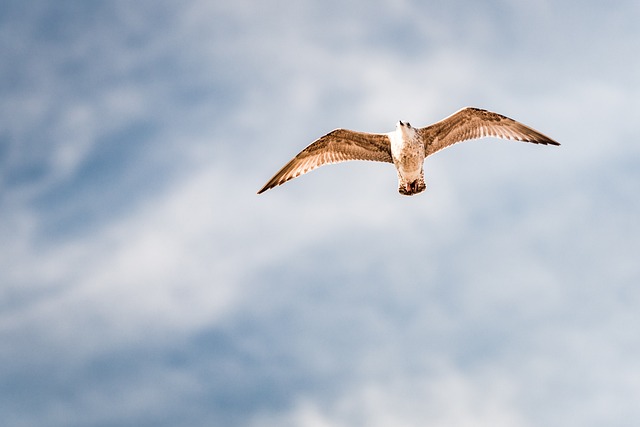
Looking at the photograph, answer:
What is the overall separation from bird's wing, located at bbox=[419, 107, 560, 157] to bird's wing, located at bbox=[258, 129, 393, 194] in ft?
4.49

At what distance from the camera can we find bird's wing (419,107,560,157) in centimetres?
2366

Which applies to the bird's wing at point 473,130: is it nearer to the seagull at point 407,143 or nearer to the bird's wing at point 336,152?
the seagull at point 407,143

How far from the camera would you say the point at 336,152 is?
79.7 feet

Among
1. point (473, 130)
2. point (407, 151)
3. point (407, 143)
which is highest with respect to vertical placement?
point (473, 130)

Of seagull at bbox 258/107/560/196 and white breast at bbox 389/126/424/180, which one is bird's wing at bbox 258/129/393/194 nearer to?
seagull at bbox 258/107/560/196

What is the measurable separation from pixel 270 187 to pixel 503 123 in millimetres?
7457

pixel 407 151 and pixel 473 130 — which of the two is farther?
pixel 473 130

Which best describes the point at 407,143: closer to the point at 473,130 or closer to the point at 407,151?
the point at 407,151

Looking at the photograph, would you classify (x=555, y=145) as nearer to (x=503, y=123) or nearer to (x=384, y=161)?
(x=503, y=123)

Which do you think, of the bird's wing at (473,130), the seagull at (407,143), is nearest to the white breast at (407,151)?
the seagull at (407,143)

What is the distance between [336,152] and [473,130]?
4.25 meters

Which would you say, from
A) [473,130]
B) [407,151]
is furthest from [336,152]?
[473,130]

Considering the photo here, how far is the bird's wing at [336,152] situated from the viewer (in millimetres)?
23750

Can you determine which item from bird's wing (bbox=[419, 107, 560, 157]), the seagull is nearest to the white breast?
the seagull
